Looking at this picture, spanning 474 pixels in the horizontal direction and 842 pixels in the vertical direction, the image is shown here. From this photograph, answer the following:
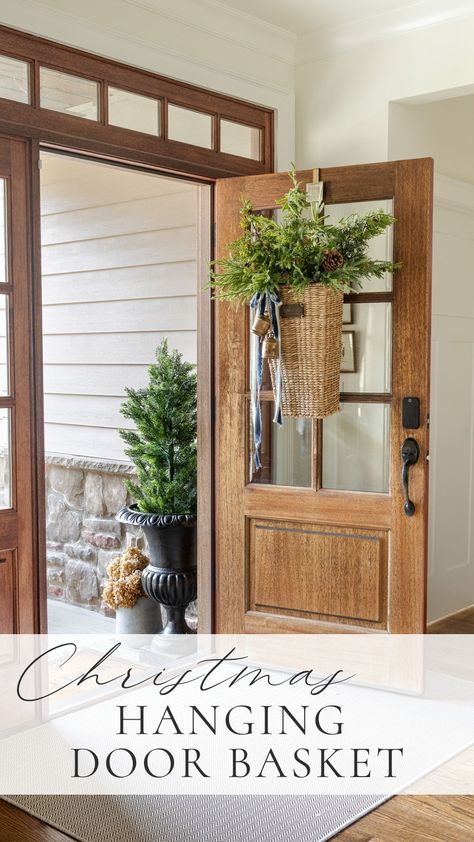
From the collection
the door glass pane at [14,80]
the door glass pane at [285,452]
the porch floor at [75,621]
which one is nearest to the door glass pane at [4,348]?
the door glass pane at [14,80]

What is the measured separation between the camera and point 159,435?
4.40m

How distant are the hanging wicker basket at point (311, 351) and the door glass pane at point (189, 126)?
810 millimetres

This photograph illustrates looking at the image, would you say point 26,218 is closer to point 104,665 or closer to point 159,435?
point 159,435

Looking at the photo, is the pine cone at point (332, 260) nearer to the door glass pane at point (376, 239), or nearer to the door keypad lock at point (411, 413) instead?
the door glass pane at point (376, 239)

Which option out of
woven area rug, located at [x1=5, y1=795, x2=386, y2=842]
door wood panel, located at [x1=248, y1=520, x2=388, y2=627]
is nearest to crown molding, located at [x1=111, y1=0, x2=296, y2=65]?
door wood panel, located at [x1=248, y1=520, x2=388, y2=627]

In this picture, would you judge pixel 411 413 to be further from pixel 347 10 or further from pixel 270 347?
pixel 347 10

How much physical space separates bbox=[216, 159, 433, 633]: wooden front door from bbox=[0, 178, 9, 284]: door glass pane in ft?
3.38

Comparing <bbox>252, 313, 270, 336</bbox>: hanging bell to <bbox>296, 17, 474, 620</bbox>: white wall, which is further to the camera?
<bbox>296, 17, 474, 620</bbox>: white wall

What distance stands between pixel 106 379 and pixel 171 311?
59cm

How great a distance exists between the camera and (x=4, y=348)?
10.4 ft

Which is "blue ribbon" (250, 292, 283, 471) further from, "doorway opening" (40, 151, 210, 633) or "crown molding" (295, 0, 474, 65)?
"crown molding" (295, 0, 474, 65)

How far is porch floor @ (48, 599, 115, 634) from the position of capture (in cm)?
505

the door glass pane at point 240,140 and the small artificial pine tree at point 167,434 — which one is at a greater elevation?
the door glass pane at point 240,140

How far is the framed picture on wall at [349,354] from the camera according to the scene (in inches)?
147
